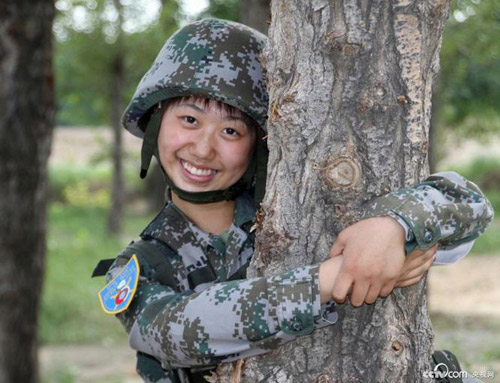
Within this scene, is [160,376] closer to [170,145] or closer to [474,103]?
[170,145]

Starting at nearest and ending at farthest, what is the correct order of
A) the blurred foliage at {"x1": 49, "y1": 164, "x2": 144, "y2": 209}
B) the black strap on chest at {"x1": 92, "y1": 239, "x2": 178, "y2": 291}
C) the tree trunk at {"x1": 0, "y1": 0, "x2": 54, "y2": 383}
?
the black strap on chest at {"x1": 92, "y1": 239, "x2": 178, "y2": 291} < the tree trunk at {"x1": 0, "y1": 0, "x2": 54, "y2": 383} < the blurred foliage at {"x1": 49, "y1": 164, "x2": 144, "y2": 209}

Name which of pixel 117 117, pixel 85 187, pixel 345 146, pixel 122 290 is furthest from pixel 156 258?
pixel 85 187

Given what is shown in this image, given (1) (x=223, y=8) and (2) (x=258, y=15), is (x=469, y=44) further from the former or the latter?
(1) (x=223, y=8)

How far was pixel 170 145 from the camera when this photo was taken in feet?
8.21

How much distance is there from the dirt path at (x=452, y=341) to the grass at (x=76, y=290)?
46cm

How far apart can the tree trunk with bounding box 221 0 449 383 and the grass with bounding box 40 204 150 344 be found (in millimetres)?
7767

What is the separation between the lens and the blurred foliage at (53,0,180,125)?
1466 centimetres

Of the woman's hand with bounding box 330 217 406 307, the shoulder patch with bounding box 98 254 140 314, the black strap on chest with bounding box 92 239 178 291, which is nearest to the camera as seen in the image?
the woman's hand with bounding box 330 217 406 307

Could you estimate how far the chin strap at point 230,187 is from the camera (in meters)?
2.53

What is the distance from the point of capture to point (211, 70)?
8.23ft

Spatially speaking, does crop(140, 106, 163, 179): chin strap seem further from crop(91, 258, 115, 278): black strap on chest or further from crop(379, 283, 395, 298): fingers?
crop(379, 283, 395, 298): fingers

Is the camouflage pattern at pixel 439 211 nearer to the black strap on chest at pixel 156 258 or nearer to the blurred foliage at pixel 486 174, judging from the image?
the black strap on chest at pixel 156 258

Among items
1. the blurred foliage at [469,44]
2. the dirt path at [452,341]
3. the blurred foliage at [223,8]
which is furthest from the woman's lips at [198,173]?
the blurred foliage at [223,8]

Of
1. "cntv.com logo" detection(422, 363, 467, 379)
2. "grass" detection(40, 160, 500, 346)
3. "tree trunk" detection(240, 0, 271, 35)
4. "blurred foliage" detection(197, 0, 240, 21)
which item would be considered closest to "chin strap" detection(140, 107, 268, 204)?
"cntv.com logo" detection(422, 363, 467, 379)
